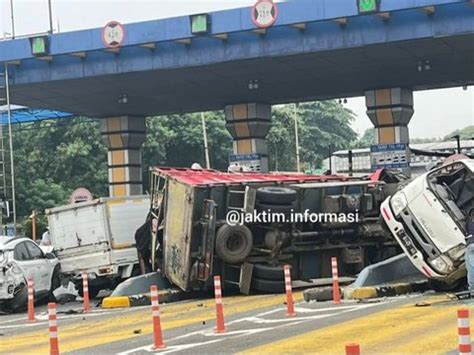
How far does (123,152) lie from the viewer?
38.2m

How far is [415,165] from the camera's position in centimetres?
3559

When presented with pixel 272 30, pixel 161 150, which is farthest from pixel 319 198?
pixel 161 150

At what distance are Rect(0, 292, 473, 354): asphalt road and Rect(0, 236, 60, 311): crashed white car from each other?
1762mm

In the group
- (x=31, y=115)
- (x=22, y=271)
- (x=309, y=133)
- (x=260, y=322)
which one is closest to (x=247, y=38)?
(x=22, y=271)

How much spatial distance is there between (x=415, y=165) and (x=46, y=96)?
588 inches

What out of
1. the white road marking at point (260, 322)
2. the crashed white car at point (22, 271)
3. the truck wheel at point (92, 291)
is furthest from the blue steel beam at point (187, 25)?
the white road marking at point (260, 322)

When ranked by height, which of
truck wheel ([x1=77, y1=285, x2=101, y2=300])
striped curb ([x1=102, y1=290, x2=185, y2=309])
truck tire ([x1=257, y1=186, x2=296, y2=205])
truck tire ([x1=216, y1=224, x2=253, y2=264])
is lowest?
truck wheel ([x1=77, y1=285, x2=101, y2=300])

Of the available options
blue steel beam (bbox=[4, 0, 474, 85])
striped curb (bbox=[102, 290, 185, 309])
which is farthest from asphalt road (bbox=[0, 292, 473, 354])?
blue steel beam (bbox=[4, 0, 474, 85])

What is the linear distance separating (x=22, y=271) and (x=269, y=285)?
5.34 metres

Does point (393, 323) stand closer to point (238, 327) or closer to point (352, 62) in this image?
point (238, 327)

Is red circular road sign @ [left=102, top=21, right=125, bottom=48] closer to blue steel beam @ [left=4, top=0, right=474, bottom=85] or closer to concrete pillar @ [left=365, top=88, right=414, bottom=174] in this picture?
blue steel beam @ [left=4, top=0, right=474, bottom=85]

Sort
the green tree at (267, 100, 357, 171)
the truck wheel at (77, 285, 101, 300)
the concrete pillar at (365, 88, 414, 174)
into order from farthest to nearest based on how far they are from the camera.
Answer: the green tree at (267, 100, 357, 171), the concrete pillar at (365, 88, 414, 174), the truck wheel at (77, 285, 101, 300)

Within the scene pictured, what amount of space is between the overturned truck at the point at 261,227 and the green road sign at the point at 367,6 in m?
7.03

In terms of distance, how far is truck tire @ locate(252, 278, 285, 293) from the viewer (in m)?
17.7
